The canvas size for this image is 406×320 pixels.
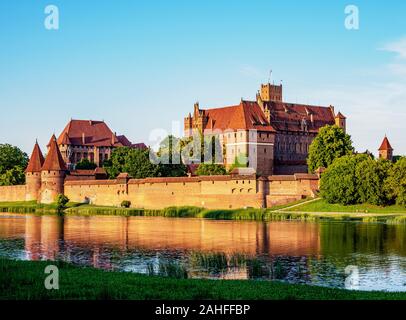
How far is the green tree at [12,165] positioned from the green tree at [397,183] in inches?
1568

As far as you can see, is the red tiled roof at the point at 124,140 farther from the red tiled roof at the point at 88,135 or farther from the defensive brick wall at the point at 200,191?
the defensive brick wall at the point at 200,191

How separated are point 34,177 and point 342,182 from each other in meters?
29.8

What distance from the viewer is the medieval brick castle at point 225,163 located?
4994cm

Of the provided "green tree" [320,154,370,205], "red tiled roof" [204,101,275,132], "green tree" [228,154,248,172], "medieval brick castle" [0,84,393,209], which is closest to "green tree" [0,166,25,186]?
"medieval brick castle" [0,84,393,209]

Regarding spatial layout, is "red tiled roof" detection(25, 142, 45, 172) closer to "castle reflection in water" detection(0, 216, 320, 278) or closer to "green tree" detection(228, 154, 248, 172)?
"green tree" detection(228, 154, 248, 172)

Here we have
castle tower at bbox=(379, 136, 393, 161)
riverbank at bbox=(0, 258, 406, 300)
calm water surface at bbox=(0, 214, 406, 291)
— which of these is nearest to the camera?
riverbank at bbox=(0, 258, 406, 300)

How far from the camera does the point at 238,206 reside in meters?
50.0

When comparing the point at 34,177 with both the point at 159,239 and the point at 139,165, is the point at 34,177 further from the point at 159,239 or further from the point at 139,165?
the point at 159,239

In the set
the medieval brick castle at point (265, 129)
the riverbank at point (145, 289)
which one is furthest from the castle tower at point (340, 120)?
the riverbank at point (145, 289)

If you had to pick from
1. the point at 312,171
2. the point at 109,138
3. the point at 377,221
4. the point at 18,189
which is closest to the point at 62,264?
the point at 377,221

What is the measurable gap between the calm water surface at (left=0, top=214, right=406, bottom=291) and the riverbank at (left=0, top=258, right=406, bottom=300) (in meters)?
2.78

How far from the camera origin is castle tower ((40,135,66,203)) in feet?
201
